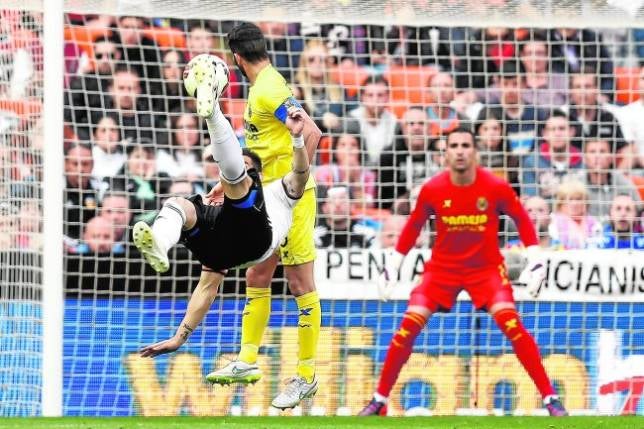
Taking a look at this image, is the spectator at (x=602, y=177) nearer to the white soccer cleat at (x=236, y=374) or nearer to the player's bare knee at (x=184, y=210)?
the white soccer cleat at (x=236, y=374)

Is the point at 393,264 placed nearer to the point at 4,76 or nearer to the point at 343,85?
the point at 343,85

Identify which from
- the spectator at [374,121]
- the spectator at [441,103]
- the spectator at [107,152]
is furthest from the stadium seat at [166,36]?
the spectator at [441,103]

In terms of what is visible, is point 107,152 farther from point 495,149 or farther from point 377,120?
point 495,149

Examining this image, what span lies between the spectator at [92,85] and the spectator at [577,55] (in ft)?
12.1

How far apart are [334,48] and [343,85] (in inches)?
17.3

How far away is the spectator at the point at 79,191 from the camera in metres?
11.2

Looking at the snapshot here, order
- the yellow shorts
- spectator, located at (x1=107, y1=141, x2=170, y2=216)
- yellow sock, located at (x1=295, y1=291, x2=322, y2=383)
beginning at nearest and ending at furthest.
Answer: the yellow shorts < yellow sock, located at (x1=295, y1=291, x2=322, y2=383) < spectator, located at (x1=107, y1=141, x2=170, y2=216)

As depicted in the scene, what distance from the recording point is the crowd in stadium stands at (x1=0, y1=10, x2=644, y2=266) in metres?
11.4

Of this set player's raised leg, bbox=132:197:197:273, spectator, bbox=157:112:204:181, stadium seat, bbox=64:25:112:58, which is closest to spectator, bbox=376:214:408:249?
spectator, bbox=157:112:204:181

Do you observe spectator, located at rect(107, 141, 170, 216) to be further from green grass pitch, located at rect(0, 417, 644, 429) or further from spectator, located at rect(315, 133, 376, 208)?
green grass pitch, located at rect(0, 417, 644, 429)

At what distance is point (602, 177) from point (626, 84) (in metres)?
0.92

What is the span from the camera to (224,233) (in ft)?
24.8

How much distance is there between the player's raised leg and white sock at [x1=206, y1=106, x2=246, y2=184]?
28 centimetres

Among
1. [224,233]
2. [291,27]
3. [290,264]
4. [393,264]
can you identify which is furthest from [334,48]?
[224,233]
